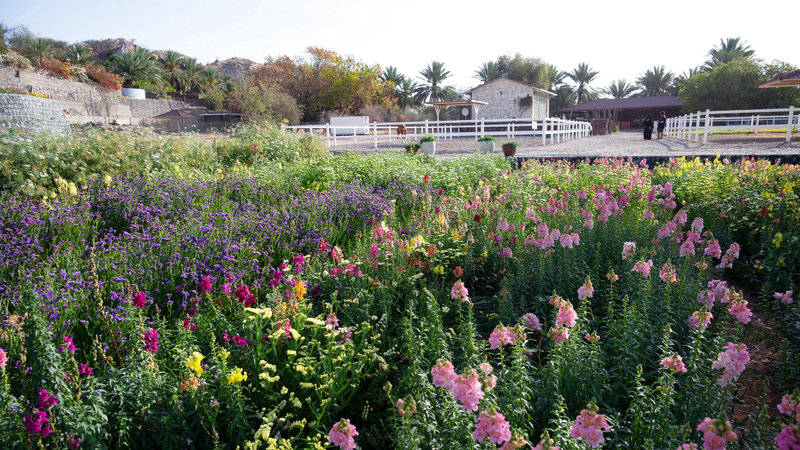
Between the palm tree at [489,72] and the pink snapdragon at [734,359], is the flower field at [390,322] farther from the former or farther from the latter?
the palm tree at [489,72]

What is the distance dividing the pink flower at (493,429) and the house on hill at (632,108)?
52.2 m

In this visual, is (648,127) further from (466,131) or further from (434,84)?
(434,84)

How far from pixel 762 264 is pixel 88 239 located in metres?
6.57

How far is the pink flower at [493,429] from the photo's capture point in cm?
142

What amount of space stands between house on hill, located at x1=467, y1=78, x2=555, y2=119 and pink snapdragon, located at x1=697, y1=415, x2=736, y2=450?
38758 millimetres

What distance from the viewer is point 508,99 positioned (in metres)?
39.6

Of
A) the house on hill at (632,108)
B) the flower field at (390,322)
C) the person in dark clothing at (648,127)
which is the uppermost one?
the house on hill at (632,108)

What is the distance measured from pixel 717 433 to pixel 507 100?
40.8 meters

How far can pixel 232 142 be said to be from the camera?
34.3ft

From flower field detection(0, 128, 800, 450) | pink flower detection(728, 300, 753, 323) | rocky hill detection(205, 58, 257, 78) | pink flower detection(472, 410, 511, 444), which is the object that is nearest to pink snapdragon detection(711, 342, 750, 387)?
flower field detection(0, 128, 800, 450)

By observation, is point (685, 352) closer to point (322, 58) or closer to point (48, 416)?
point (48, 416)

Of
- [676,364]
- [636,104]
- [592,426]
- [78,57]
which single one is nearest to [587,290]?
[676,364]

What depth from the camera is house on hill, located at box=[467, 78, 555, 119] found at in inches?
1529

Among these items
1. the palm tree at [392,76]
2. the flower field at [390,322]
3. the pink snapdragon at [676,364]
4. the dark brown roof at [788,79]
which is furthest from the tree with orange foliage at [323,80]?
the pink snapdragon at [676,364]
